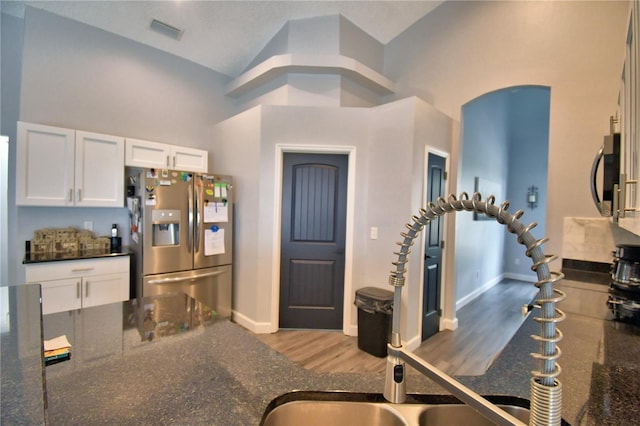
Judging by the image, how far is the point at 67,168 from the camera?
284cm

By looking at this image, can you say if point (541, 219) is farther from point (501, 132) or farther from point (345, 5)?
point (345, 5)

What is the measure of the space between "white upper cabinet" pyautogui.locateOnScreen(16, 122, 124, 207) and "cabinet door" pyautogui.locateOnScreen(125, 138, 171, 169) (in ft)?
0.27

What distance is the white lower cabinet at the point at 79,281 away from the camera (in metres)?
2.53

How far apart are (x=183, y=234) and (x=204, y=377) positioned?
2.52 metres

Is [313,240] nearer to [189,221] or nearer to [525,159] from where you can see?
[189,221]

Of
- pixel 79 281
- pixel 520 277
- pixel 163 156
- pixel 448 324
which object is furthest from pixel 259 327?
pixel 520 277

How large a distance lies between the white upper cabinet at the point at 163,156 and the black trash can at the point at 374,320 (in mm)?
2708

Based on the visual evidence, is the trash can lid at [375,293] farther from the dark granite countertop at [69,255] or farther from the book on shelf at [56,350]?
the dark granite countertop at [69,255]

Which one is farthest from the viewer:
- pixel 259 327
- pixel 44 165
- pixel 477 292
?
pixel 477 292

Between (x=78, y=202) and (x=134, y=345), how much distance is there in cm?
272

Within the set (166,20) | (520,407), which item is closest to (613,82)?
(520,407)

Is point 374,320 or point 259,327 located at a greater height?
point 374,320

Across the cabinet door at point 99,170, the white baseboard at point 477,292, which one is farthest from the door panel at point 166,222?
the white baseboard at point 477,292

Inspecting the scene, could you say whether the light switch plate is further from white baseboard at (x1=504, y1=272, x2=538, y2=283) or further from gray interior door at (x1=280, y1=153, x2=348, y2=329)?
white baseboard at (x1=504, y1=272, x2=538, y2=283)
